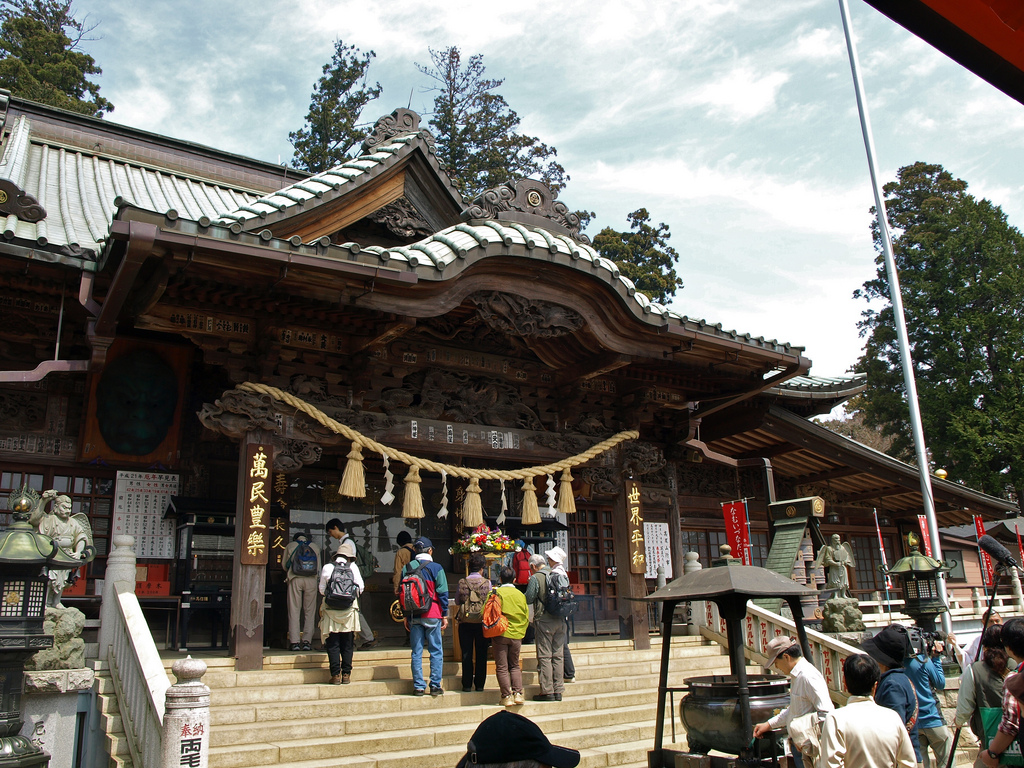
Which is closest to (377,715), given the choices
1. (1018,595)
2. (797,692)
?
(797,692)

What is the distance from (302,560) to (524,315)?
4.19m

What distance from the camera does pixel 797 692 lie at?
5.41 m

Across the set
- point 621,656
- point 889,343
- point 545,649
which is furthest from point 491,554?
point 889,343

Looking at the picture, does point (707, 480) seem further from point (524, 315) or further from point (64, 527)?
point (64, 527)

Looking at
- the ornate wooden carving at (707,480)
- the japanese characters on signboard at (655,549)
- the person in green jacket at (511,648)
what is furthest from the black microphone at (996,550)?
the ornate wooden carving at (707,480)

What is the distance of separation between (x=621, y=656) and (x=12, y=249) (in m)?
8.69

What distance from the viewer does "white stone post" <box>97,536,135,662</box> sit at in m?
7.96

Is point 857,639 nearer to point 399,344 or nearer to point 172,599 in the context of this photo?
point 399,344

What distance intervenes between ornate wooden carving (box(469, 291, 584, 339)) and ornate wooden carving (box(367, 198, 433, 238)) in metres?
3.21

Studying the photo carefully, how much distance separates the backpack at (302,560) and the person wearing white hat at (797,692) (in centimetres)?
614

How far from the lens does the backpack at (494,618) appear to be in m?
8.56

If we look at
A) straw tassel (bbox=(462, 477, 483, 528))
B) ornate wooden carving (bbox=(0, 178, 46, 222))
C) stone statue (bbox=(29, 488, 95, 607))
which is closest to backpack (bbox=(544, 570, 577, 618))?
straw tassel (bbox=(462, 477, 483, 528))

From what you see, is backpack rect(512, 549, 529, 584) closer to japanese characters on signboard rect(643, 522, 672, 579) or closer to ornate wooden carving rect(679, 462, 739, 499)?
japanese characters on signboard rect(643, 522, 672, 579)

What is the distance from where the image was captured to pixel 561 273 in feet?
33.4
